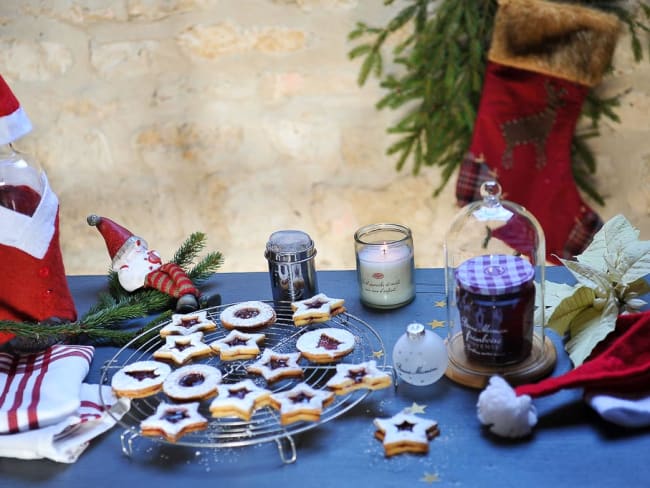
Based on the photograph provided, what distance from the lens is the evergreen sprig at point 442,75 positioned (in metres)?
1.75

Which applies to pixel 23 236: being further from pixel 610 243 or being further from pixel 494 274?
pixel 610 243

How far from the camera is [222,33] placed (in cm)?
191

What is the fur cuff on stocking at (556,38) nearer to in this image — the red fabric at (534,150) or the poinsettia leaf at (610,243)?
the red fabric at (534,150)

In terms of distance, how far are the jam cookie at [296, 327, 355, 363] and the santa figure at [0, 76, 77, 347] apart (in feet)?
1.29

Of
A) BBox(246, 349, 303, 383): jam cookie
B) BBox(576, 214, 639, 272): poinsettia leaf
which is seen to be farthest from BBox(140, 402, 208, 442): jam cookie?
BBox(576, 214, 639, 272): poinsettia leaf

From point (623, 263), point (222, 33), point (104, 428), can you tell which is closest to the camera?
point (104, 428)

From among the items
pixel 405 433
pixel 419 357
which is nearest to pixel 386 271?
pixel 419 357

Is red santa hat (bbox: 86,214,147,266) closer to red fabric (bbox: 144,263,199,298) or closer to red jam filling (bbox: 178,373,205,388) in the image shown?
red fabric (bbox: 144,263,199,298)

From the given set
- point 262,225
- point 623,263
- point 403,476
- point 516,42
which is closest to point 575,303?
point 623,263

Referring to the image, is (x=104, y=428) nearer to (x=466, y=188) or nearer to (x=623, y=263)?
(x=623, y=263)

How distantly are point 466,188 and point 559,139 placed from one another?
0.25 m

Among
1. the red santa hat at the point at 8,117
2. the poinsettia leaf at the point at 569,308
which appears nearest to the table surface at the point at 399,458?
the poinsettia leaf at the point at 569,308

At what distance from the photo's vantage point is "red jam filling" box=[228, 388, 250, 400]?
2.88ft

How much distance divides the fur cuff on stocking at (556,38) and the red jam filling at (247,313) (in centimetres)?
92
